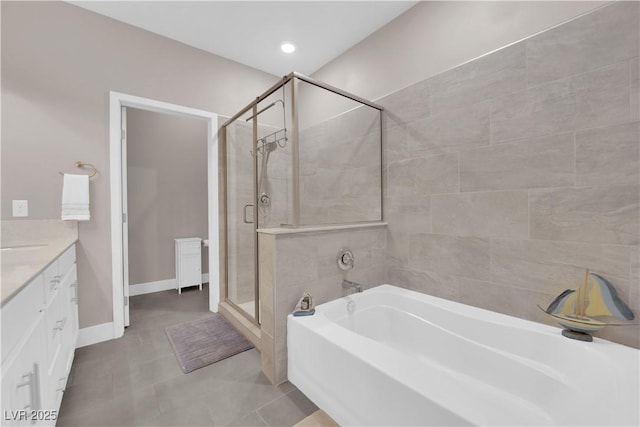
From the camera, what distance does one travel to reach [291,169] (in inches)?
79.0

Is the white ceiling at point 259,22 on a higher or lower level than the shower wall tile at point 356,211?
higher

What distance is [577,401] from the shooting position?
119cm

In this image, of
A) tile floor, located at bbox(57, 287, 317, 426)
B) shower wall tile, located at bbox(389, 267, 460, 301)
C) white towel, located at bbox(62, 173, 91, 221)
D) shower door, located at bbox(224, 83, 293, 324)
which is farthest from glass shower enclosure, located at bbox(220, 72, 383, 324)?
white towel, located at bbox(62, 173, 91, 221)

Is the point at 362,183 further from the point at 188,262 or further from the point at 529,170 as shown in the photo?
the point at 188,262

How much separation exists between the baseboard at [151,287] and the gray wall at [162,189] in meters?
0.06

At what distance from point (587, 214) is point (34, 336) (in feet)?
8.64

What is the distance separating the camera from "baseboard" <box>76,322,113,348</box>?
2.28 m

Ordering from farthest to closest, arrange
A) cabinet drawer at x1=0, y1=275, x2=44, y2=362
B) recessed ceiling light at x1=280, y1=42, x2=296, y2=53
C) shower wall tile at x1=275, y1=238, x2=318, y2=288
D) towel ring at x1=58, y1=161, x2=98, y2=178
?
recessed ceiling light at x1=280, y1=42, x2=296, y2=53, towel ring at x1=58, y1=161, x2=98, y2=178, shower wall tile at x1=275, y1=238, x2=318, y2=288, cabinet drawer at x1=0, y1=275, x2=44, y2=362

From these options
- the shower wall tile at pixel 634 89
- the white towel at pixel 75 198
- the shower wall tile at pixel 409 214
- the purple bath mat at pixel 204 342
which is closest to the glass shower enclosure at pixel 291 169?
the shower wall tile at pixel 409 214

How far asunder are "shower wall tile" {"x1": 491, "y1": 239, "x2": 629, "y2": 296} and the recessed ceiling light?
2679mm

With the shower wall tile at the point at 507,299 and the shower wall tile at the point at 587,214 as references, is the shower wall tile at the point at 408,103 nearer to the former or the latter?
the shower wall tile at the point at 587,214

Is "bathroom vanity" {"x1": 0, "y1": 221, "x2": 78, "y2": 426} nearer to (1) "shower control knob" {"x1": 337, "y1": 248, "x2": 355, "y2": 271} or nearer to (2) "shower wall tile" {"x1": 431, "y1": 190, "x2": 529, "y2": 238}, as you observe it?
(1) "shower control knob" {"x1": 337, "y1": 248, "x2": 355, "y2": 271}

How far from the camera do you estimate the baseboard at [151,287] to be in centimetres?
356

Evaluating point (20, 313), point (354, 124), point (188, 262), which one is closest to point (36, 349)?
point (20, 313)
